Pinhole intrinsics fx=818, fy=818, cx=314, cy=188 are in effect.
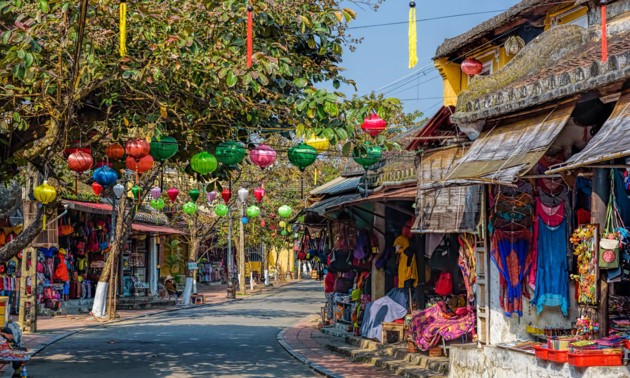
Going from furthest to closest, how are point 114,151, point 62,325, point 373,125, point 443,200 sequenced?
point 62,325, point 443,200, point 114,151, point 373,125

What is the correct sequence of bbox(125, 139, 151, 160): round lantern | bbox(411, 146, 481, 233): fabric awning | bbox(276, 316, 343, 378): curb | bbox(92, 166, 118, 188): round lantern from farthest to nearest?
bbox(276, 316, 343, 378): curb, bbox(92, 166, 118, 188): round lantern, bbox(411, 146, 481, 233): fabric awning, bbox(125, 139, 151, 160): round lantern

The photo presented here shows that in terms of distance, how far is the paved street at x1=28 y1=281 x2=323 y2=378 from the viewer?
14969mm

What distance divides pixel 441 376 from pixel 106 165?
6680 millimetres

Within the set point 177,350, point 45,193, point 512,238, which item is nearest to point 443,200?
point 512,238

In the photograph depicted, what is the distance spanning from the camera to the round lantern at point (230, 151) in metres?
12.1

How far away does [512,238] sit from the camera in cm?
1198

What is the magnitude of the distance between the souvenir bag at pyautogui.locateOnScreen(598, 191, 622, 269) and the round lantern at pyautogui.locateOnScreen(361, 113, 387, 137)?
12.5ft

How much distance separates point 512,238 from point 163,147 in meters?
5.31

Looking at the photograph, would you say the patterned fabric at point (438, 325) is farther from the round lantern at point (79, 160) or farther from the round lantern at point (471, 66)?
the round lantern at point (79, 160)

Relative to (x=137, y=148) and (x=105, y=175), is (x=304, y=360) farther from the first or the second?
(x=137, y=148)

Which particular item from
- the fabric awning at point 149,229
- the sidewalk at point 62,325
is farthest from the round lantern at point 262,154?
the fabric awning at point 149,229

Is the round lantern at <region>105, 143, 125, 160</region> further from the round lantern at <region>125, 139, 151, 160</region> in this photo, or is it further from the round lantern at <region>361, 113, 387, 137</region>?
the round lantern at <region>361, 113, 387, 137</region>

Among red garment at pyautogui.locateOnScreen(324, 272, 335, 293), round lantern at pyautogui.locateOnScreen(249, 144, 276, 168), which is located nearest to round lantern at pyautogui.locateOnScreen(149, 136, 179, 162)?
round lantern at pyautogui.locateOnScreen(249, 144, 276, 168)

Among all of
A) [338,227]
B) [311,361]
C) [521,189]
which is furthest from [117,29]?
[338,227]
